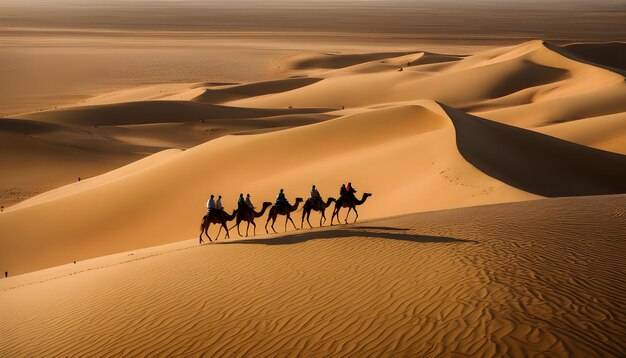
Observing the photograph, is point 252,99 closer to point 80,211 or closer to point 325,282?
point 80,211

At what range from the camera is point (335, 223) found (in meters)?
16.5

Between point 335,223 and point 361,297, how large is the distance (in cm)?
788

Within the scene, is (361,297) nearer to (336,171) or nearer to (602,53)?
(336,171)

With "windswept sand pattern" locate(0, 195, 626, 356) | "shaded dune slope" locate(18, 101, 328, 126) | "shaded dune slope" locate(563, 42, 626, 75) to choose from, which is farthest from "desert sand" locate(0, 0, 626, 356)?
"shaded dune slope" locate(563, 42, 626, 75)

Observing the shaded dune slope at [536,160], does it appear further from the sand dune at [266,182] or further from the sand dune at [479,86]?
the sand dune at [479,86]

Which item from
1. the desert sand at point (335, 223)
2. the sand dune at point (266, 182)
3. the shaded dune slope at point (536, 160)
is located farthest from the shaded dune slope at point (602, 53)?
the sand dune at point (266, 182)

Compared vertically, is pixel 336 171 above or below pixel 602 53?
above

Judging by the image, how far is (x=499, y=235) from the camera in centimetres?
1117

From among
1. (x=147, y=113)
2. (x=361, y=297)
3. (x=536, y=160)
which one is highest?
(x=361, y=297)

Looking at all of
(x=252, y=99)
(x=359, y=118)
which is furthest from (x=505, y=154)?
(x=252, y=99)

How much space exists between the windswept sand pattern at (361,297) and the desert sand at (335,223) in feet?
0.12

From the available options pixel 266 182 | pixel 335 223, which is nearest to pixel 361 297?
pixel 335 223

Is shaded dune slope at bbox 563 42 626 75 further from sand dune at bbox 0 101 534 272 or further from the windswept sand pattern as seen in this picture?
the windswept sand pattern

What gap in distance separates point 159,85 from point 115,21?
101740 millimetres
